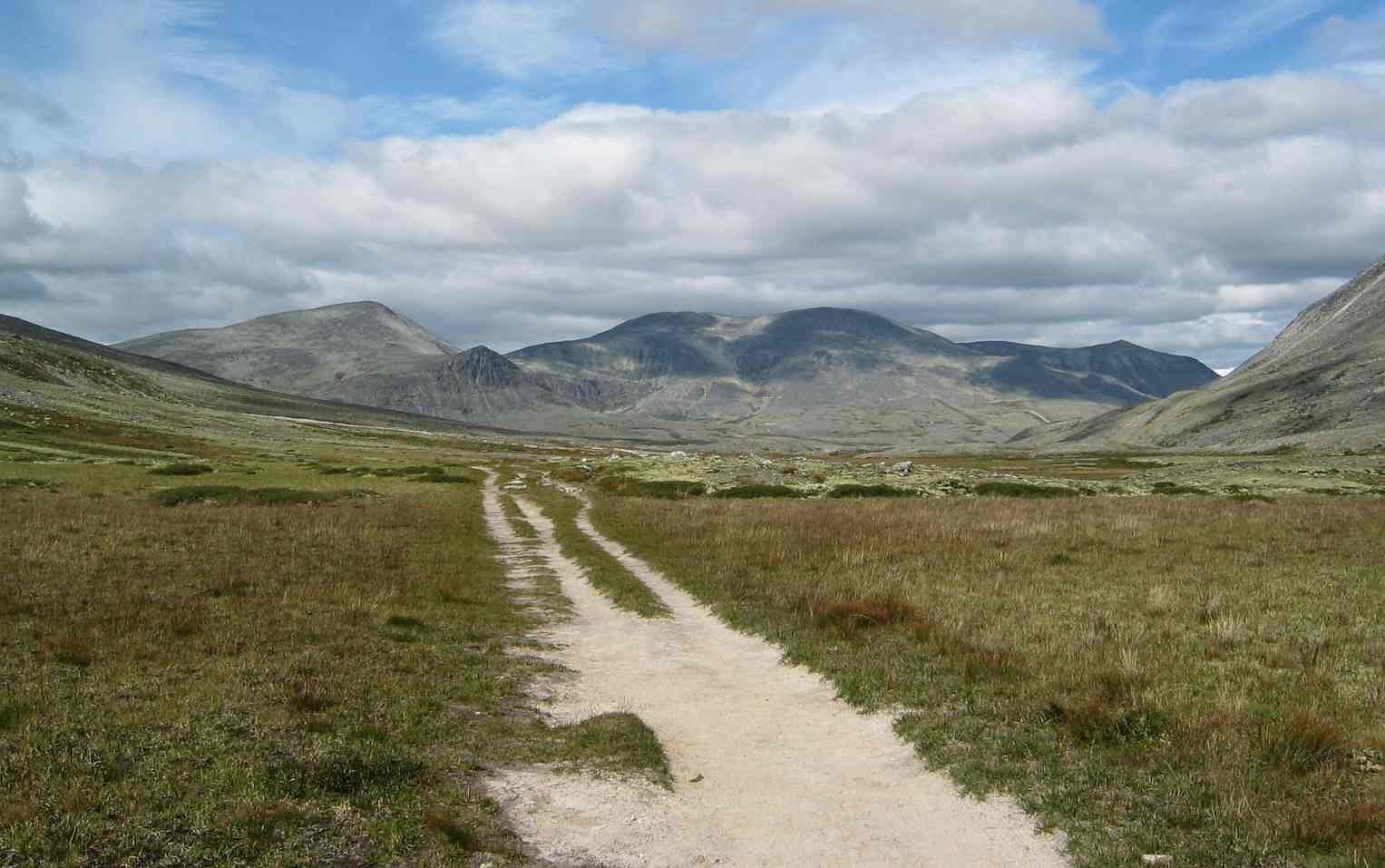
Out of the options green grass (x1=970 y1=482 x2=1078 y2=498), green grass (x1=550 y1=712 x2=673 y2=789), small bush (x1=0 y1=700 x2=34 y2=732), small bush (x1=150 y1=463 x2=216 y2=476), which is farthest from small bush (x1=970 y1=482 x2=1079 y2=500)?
small bush (x1=150 y1=463 x2=216 y2=476)

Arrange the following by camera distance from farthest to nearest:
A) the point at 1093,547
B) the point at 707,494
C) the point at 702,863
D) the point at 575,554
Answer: the point at 707,494 < the point at 575,554 < the point at 1093,547 < the point at 702,863

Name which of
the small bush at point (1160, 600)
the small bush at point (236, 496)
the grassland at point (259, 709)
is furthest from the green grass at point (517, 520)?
the small bush at point (1160, 600)

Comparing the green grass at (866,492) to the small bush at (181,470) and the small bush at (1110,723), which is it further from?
the small bush at (181,470)

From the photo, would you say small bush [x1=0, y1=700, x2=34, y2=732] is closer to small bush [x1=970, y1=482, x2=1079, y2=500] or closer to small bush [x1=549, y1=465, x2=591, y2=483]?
small bush [x1=970, y1=482, x2=1079, y2=500]

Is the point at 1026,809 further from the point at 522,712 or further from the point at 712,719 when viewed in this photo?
the point at 522,712

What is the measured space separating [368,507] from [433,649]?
28209 millimetres

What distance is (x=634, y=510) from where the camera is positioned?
43.7 meters

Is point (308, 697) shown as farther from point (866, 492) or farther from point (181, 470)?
point (181, 470)

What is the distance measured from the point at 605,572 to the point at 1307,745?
63.2 feet

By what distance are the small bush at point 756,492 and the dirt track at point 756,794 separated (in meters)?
39.3

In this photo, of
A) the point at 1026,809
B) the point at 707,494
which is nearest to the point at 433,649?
the point at 1026,809

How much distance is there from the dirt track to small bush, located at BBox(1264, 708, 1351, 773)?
11.7 ft

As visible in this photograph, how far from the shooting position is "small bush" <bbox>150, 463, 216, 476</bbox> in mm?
57750

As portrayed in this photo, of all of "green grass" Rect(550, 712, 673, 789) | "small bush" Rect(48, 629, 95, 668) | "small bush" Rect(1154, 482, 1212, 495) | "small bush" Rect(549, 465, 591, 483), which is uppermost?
"small bush" Rect(48, 629, 95, 668)
